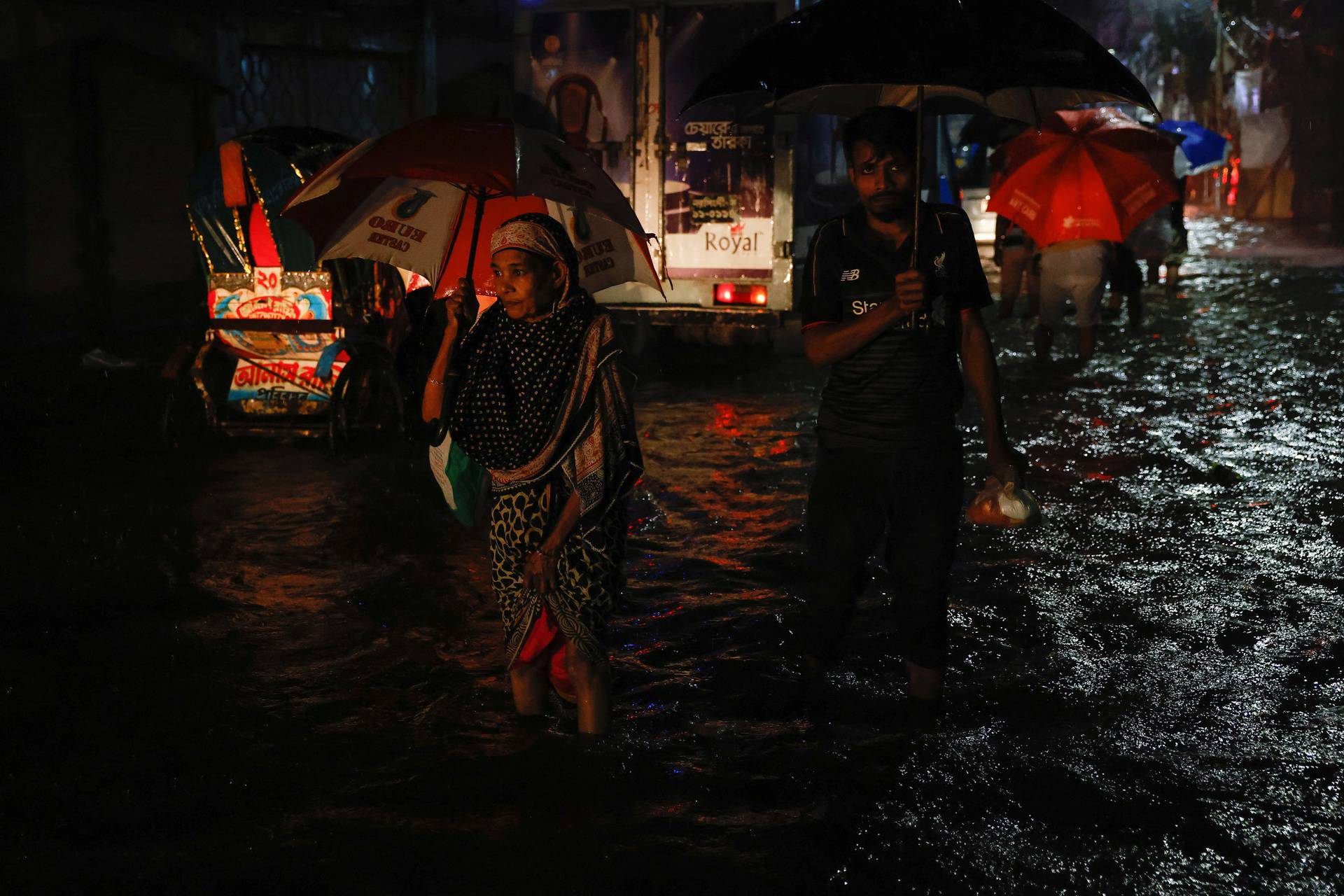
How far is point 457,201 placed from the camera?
5102 mm

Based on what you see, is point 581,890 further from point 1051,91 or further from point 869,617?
point 1051,91

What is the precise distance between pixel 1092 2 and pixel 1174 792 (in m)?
40.2

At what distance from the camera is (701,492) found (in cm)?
779

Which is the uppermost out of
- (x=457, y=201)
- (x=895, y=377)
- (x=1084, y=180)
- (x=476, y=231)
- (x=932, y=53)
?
(x=1084, y=180)

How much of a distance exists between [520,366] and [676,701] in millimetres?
1404

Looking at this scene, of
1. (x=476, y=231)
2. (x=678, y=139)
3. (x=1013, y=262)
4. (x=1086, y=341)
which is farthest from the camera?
(x=1013, y=262)

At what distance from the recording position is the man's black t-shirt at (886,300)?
420cm

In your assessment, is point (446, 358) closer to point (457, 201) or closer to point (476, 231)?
point (476, 231)

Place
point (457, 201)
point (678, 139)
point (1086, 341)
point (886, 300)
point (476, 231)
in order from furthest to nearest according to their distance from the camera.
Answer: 1. point (1086, 341)
2. point (678, 139)
3. point (457, 201)
4. point (476, 231)
5. point (886, 300)

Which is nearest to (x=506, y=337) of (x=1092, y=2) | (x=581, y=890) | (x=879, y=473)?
(x=879, y=473)

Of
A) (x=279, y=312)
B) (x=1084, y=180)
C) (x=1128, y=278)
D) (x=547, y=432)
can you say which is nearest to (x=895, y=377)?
(x=547, y=432)

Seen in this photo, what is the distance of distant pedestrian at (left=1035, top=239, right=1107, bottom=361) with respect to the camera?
1159 centimetres

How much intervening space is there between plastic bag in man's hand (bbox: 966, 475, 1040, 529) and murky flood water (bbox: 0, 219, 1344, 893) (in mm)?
748

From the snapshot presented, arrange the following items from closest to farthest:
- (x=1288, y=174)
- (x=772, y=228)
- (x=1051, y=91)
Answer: (x=1051, y=91)
(x=772, y=228)
(x=1288, y=174)
